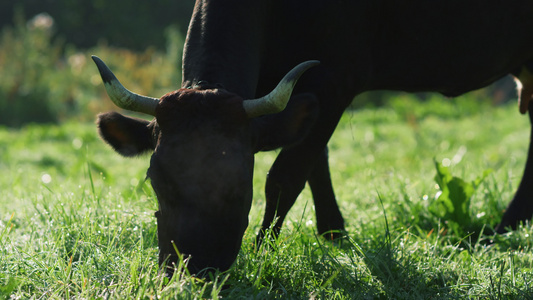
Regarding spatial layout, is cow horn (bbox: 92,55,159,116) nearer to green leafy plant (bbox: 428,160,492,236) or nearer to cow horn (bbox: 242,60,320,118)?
cow horn (bbox: 242,60,320,118)

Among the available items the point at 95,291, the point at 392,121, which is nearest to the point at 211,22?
the point at 95,291

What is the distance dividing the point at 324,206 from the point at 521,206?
4.63 ft

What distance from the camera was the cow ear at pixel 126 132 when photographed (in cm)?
292

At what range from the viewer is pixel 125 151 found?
9.84 ft

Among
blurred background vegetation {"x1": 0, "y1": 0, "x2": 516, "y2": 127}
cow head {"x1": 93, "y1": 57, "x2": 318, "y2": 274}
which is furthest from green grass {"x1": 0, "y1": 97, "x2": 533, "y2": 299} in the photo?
blurred background vegetation {"x1": 0, "y1": 0, "x2": 516, "y2": 127}

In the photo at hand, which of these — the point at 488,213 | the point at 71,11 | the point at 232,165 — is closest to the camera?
the point at 232,165

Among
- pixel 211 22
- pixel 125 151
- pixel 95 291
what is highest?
pixel 211 22

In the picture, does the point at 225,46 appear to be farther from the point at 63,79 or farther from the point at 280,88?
the point at 63,79

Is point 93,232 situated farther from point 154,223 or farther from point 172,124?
point 172,124

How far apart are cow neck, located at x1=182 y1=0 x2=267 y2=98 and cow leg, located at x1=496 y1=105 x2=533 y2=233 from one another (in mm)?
2076

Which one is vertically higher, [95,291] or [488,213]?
[95,291]

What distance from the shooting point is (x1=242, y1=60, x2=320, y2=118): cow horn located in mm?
2600

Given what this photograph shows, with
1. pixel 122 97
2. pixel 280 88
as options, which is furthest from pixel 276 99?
pixel 122 97

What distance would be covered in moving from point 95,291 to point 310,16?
183cm
